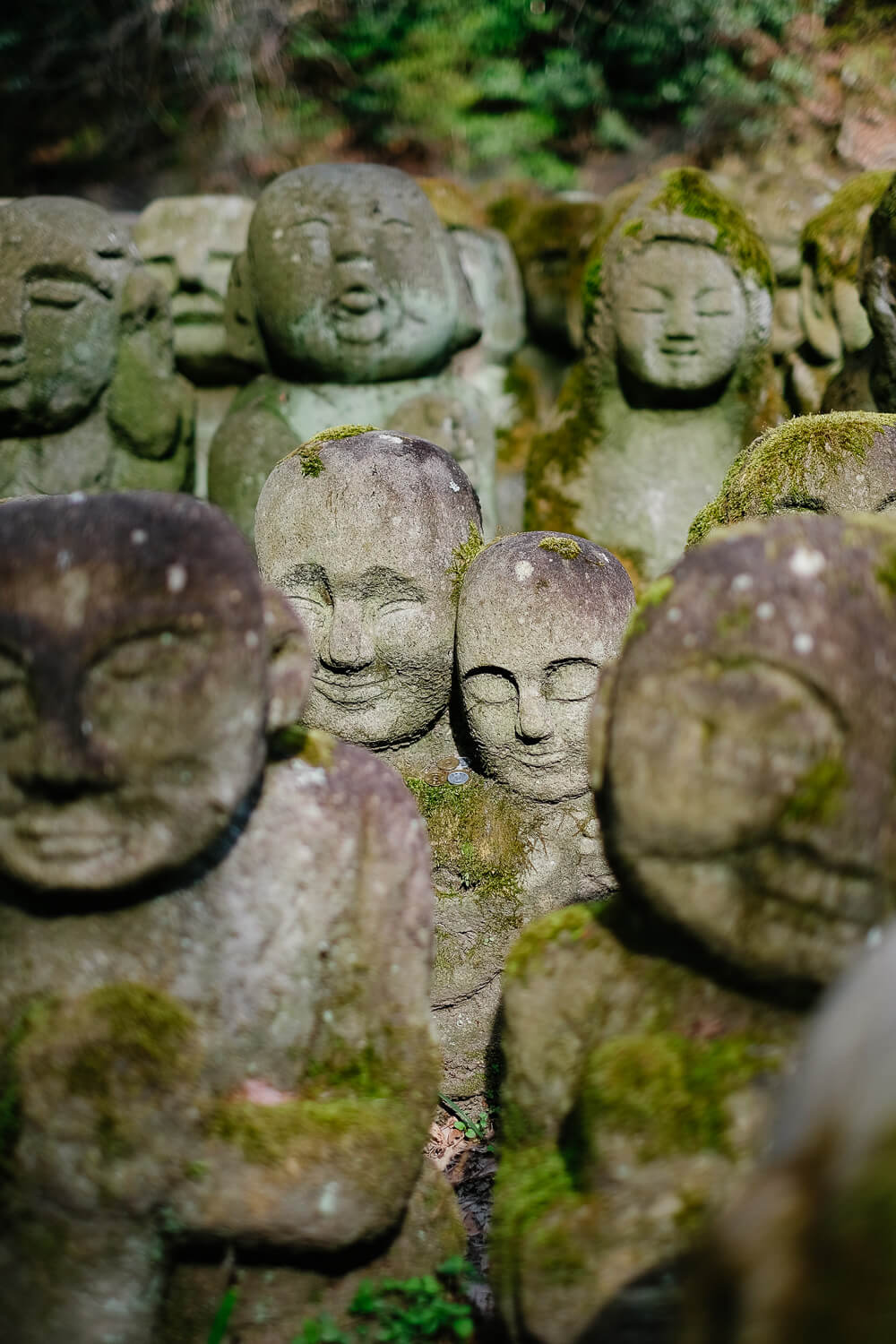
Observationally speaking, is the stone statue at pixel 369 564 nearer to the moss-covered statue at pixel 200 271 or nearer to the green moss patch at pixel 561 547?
the green moss patch at pixel 561 547

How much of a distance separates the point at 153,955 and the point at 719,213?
5861mm

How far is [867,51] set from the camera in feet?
44.1

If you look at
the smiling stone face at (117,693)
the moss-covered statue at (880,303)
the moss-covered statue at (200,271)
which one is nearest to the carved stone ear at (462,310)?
the moss-covered statue at (200,271)

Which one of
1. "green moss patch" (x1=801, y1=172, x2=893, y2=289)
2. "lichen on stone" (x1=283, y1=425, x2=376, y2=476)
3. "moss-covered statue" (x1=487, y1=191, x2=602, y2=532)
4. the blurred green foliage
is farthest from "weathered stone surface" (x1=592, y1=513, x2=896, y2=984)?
the blurred green foliage

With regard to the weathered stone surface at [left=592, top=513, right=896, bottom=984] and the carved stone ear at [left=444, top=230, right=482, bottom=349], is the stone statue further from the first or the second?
the carved stone ear at [left=444, top=230, right=482, bottom=349]

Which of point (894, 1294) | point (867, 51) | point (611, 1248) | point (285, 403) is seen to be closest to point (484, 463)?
point (285, 403)

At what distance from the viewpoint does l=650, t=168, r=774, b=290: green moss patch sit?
6.62 meters

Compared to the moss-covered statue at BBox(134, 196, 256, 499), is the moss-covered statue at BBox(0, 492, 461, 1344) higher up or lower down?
higher up

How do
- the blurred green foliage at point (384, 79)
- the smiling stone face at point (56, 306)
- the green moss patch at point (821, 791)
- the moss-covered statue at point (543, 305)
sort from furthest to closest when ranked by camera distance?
the blurred green foliage at point (384, 79), the moss-covered statue at point (543, 305), the smiling stone face at point (56, 306), the green moss patch at point (821, 791)

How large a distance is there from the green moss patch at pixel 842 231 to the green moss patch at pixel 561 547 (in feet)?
13.6

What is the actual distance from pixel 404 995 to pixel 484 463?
4.96 meters

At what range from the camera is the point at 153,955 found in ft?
7.67

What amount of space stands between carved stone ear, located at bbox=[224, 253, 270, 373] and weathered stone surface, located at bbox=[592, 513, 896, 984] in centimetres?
577

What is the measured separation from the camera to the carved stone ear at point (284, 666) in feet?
7.79
